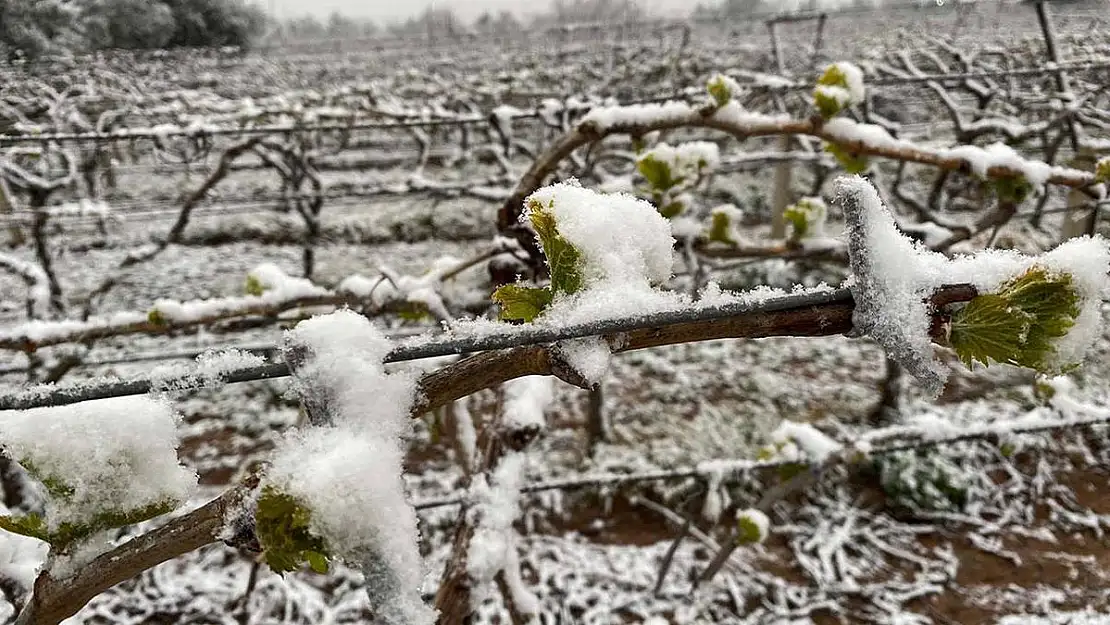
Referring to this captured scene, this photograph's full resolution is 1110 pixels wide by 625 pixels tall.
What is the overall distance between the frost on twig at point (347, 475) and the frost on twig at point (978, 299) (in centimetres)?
30

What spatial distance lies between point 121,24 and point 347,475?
1013cm

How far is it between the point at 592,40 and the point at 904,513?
1085 cm

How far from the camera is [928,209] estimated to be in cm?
328

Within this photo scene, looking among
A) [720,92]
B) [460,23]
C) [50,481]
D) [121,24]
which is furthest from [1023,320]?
[460,23]

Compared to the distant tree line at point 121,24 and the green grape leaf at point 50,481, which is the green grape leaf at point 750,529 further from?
the distant tree line at point 121,24

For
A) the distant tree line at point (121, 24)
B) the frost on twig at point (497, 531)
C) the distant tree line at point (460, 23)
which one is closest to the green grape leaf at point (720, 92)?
the frost on twig at point (497, 531)

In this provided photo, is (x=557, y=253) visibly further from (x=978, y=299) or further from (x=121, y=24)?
(x=121, y=24)

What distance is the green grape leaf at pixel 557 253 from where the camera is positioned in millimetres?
407

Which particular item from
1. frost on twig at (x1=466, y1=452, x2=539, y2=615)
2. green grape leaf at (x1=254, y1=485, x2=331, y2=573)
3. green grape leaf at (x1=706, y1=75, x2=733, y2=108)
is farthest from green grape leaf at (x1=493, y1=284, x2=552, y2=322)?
green grape leaf at (x1=706, y1=75, x2=733, y2=108)

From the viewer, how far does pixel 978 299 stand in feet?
1.29

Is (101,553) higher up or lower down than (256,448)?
higher up

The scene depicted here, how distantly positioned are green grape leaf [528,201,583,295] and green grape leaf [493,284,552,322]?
17 millimetres

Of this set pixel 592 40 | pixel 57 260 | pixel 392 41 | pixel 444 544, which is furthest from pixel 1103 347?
pixel 392 41

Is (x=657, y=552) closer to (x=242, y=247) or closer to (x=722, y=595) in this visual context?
(x=722, y=595)
